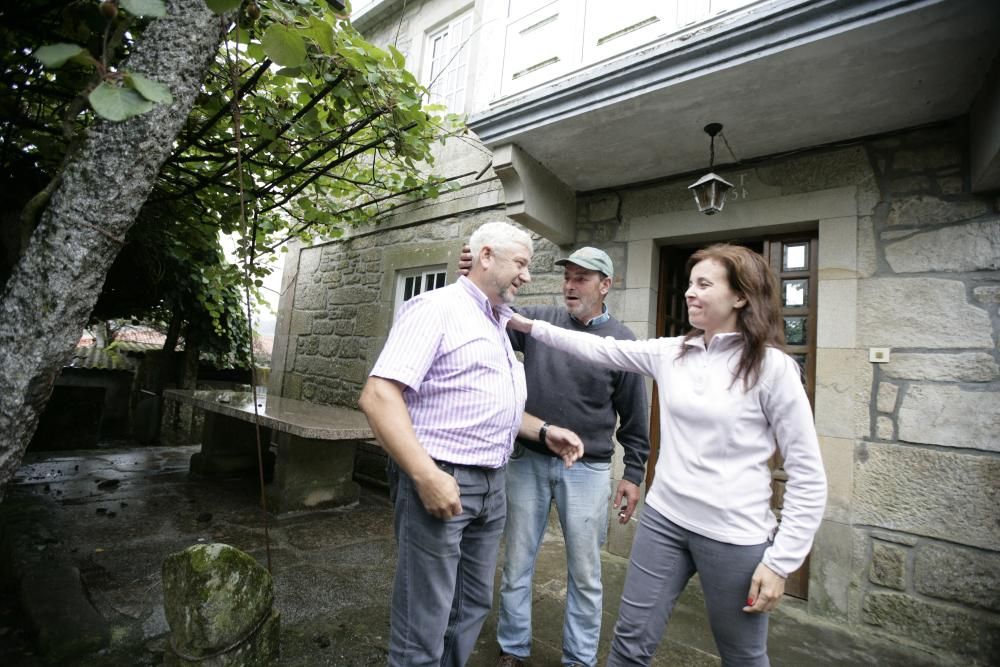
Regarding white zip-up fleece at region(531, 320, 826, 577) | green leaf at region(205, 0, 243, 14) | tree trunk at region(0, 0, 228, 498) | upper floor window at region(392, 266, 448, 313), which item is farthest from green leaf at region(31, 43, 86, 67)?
upper floor window at region(392, 266, 448, 313)

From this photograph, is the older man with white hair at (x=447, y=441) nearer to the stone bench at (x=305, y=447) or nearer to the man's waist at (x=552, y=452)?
the man's waist at (x=552, y=452)

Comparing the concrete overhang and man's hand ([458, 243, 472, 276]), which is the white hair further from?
the concrete overhang

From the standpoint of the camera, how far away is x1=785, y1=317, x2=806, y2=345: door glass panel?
359cm

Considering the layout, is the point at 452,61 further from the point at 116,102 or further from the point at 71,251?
the point at 116,102

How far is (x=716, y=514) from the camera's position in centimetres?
150

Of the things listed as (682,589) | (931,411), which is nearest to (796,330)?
(931,411)

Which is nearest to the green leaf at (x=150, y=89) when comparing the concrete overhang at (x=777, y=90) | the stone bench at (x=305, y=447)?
the concrete overhang at (x=777, y=90)

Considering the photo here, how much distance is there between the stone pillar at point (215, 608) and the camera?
176cm

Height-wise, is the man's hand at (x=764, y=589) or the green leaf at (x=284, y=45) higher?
the green leaf at (x=284, y=45)

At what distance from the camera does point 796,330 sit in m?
3.62

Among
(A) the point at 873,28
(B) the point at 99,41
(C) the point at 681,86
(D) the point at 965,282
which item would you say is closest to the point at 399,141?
(B) the point at 99,41

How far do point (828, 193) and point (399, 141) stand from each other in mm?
3033

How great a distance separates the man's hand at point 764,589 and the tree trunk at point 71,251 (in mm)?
2078

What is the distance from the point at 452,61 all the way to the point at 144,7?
5.71 meters
